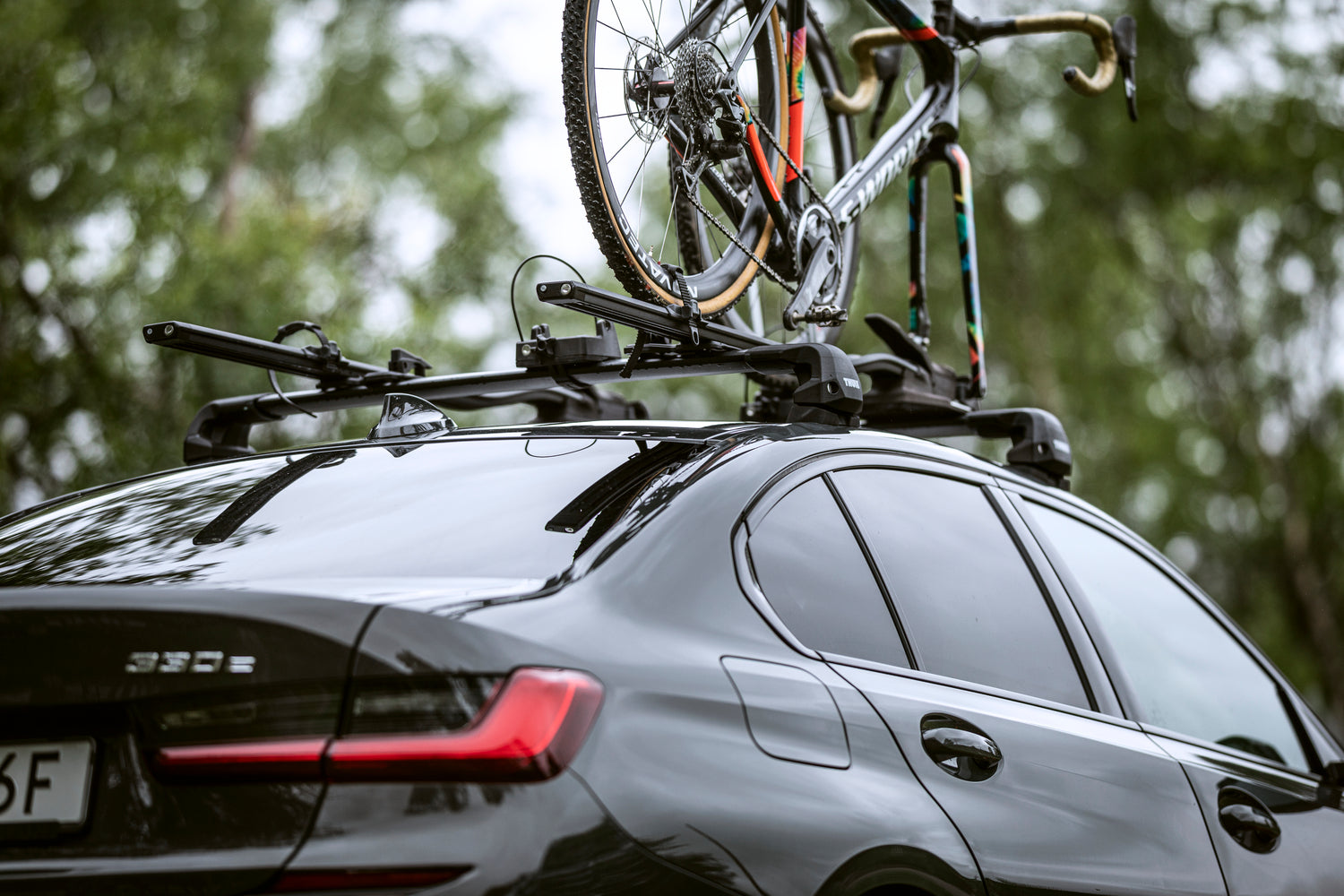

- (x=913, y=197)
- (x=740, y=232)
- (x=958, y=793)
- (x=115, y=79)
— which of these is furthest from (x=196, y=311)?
(x=958, y=793)

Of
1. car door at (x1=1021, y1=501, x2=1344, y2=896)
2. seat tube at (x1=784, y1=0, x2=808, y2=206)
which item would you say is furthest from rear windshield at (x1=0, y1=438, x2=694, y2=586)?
seat tube at (x1=784, y1=0, x2=808, y2=206)

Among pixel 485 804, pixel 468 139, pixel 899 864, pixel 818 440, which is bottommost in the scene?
pixel 899 864

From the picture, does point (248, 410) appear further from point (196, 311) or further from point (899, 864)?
point (196, 311)

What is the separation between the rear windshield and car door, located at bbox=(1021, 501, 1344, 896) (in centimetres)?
130

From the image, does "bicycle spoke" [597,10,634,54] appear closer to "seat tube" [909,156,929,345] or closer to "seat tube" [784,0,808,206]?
"seat tube" [784,0,808,206]

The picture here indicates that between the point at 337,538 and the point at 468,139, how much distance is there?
64.6 feet

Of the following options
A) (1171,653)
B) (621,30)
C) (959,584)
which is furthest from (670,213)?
(1171,653)

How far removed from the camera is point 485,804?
5.40 ft

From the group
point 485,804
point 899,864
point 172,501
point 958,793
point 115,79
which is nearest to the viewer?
point 485,804

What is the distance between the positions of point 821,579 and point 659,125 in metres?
1.24

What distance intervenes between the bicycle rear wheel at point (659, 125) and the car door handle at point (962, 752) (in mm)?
1081

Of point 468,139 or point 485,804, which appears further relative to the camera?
point 468,139

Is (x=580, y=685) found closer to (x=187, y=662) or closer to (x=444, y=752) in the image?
(x=444, y=752)

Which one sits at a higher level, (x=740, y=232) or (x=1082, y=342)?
(x=740, y=232)
